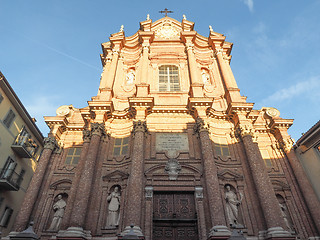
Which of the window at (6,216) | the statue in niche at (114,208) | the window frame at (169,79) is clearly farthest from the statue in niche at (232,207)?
the window at (6,216)

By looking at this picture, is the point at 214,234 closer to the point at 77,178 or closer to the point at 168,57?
the point at 77,178

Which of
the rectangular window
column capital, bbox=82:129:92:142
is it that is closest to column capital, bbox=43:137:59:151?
column capital, bbox=82:129:92:142

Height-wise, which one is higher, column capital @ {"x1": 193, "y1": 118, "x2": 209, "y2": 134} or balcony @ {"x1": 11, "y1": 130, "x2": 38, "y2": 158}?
balcony @ {"x1": 11, "y1": 130, "x2": 38, "y2": 158}

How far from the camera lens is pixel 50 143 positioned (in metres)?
18.1

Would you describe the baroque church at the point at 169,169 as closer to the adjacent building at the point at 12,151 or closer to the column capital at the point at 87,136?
the column capital at the point at 87,136

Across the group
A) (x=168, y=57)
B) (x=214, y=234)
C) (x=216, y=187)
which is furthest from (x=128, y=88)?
(x=214, y=234)

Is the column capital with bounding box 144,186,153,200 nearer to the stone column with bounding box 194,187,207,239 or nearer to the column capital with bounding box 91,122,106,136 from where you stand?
the stone column with bounding box 194,187,207,239

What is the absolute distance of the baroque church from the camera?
1390cm

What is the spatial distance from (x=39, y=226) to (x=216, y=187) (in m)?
11.3

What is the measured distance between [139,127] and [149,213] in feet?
19.4

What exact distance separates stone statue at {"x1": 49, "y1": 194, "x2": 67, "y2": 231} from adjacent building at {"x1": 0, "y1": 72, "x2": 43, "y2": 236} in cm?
589

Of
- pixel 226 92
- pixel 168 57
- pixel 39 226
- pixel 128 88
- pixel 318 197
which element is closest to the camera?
pixel 39 226

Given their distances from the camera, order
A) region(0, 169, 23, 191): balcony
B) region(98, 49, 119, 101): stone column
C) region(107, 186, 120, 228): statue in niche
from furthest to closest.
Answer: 1. region(98, 49, 119, 101): stone column
2. region(0, 169, 23, 191): balcony
3. region(107, 186, 120, 228): statue in niche

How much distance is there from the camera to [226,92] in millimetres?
20328
